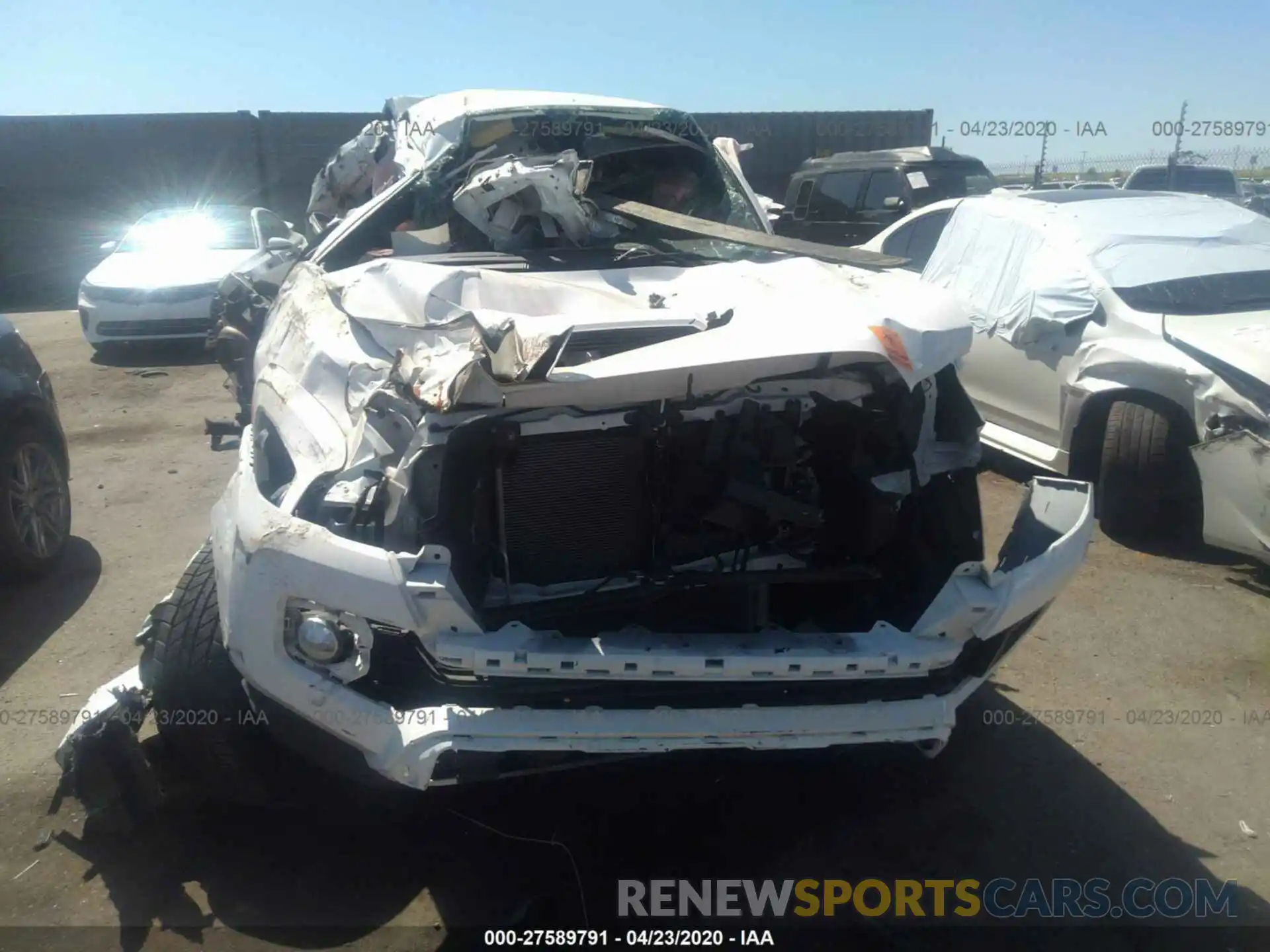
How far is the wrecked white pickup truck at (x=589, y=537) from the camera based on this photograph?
86.9 inches

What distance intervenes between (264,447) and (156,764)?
3.71 feet

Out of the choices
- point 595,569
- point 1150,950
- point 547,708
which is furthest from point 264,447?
point 1150,950

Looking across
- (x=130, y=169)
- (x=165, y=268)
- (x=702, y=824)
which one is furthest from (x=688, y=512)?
(x=130, y=169)

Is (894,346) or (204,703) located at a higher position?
(894,346)

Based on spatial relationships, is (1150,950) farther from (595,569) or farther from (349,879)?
(349,879)

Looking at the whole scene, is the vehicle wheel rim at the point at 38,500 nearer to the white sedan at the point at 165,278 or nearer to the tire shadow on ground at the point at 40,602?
the tire shadow on ground at the point at 40,602

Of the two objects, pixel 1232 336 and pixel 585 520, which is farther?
pixel 1232 336

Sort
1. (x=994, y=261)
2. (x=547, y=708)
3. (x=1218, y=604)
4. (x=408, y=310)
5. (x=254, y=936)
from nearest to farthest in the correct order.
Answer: (x=547, y=708)
(x=254, y=936)
(x=408, y=310)
(x=1218, y=604)
(x=994, y=261)

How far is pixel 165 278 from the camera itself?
9555 millimetres

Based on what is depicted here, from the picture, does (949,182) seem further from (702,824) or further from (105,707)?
A: (105,707)

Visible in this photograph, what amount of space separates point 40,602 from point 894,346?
12.6 ft

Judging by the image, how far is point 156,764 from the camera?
3.06m

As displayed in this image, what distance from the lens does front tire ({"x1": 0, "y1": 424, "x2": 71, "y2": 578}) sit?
420 centimetres

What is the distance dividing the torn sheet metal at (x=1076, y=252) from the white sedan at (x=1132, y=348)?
0.03 feet
